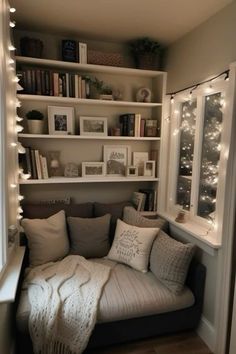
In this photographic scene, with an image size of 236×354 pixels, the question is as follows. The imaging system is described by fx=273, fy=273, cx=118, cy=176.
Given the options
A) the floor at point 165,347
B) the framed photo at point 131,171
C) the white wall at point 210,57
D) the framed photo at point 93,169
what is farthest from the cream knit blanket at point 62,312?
the framed photo at point 131,171

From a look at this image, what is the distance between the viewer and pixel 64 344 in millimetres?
1828

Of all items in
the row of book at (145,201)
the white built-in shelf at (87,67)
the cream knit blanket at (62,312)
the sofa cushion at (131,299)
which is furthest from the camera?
the row of book at (145,201)

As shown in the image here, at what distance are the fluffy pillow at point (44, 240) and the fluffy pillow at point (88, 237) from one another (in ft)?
0.32

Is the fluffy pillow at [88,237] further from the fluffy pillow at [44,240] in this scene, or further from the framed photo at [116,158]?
the framed photo at [116,158]

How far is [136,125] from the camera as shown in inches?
114

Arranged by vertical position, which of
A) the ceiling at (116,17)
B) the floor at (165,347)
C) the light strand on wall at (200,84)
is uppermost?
the ceiling at (116,17)

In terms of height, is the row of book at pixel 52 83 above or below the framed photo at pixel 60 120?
above

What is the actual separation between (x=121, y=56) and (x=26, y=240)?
80.5 inches

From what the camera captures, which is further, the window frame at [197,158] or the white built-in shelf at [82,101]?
the white built-in shelf at [82,101]

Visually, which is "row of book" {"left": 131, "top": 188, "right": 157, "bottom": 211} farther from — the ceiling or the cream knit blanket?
the ceiling

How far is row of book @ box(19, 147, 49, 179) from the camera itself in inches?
103

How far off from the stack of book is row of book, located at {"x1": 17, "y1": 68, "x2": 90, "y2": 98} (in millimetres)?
492

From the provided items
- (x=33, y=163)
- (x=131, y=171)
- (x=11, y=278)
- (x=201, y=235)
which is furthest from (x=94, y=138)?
(x=11, y=278)

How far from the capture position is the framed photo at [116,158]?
9.79 feet
